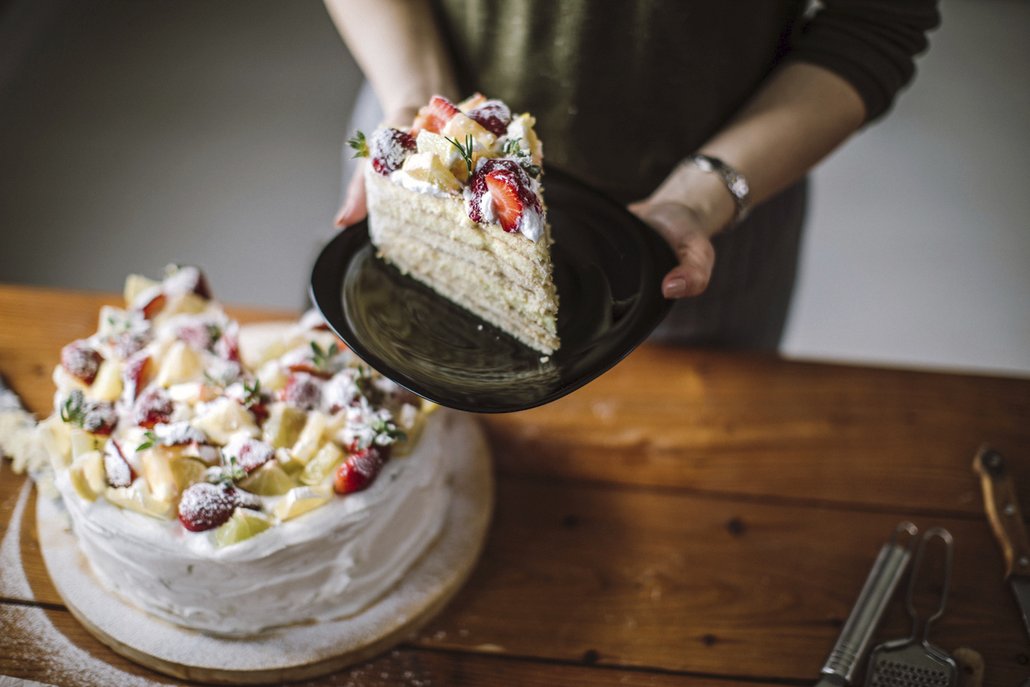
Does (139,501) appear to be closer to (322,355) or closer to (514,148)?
(322,355)

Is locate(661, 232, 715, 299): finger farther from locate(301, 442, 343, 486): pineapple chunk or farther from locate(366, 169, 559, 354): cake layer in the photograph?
locate(301, 442, 343, 486): pineapple chunk

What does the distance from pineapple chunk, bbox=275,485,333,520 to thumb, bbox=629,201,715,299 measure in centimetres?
71

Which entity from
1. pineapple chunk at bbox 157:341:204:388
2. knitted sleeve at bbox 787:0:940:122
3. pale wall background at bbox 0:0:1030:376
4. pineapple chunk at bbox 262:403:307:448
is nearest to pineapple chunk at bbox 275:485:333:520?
pineapple chunk at bbox 262:403:307:448

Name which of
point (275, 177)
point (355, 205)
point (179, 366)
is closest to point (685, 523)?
point (355, 205)

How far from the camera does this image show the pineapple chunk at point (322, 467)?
1.61 m

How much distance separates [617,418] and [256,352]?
83 cm

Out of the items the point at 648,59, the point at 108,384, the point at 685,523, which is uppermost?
the point at 648,59

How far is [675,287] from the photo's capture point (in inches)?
64.6

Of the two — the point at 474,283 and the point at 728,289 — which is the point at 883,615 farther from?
the point at 474,283

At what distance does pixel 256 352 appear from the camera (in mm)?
2016

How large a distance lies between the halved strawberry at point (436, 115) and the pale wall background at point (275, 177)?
2.42 meters

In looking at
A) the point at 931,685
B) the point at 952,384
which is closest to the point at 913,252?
the point at 952,384

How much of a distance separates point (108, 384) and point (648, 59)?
4.18ft

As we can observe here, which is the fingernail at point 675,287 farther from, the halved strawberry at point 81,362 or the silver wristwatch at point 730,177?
the halved strawberry at point 81,362
